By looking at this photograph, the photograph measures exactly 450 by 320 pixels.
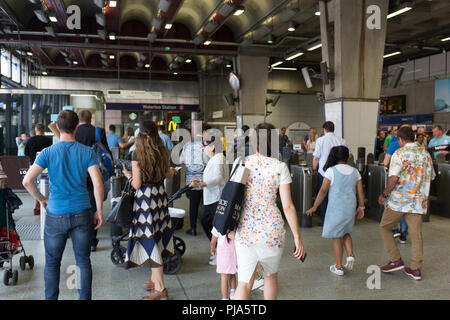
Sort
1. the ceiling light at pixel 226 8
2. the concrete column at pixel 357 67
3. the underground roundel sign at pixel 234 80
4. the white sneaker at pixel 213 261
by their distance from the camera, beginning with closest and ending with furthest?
the white sneaker at pixel 213 261, the concrete column at pixel 357 67, the ceiling light at pixel 226 8, the underground roundel sign at pixel 234 80

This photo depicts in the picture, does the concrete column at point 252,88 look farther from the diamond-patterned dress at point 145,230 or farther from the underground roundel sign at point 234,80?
the diamond-patterned dress at point 145,230

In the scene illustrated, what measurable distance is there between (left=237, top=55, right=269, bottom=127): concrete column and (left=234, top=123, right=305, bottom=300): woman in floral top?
A: 14446 mm

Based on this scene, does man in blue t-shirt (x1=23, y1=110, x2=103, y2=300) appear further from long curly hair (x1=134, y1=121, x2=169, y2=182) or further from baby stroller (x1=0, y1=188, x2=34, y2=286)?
baby stroller (x1=0, y1=188, x2=34, y2=286)

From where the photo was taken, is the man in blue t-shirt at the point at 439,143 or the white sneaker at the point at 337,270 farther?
the man in blue t-shirt at the point at 439,143

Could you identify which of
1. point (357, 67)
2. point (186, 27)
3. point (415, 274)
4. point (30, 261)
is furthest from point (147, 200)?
point (186, 27)

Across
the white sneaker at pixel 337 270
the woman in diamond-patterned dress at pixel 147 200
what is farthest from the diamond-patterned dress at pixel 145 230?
the white sneaker at pixel 337 270

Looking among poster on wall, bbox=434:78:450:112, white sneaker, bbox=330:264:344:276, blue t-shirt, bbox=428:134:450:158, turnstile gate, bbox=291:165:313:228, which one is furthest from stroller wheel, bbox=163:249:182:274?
poster on wall, bbox=434:78:450:112

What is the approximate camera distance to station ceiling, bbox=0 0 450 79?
40.9 ft

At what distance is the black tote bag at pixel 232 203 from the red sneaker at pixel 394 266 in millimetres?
2698

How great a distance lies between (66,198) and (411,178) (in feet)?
11.6

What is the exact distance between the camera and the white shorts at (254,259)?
274 cm

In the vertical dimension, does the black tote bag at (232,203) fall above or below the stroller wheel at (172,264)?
above

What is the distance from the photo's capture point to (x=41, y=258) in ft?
16.9

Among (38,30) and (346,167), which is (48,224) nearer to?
(346,167)
